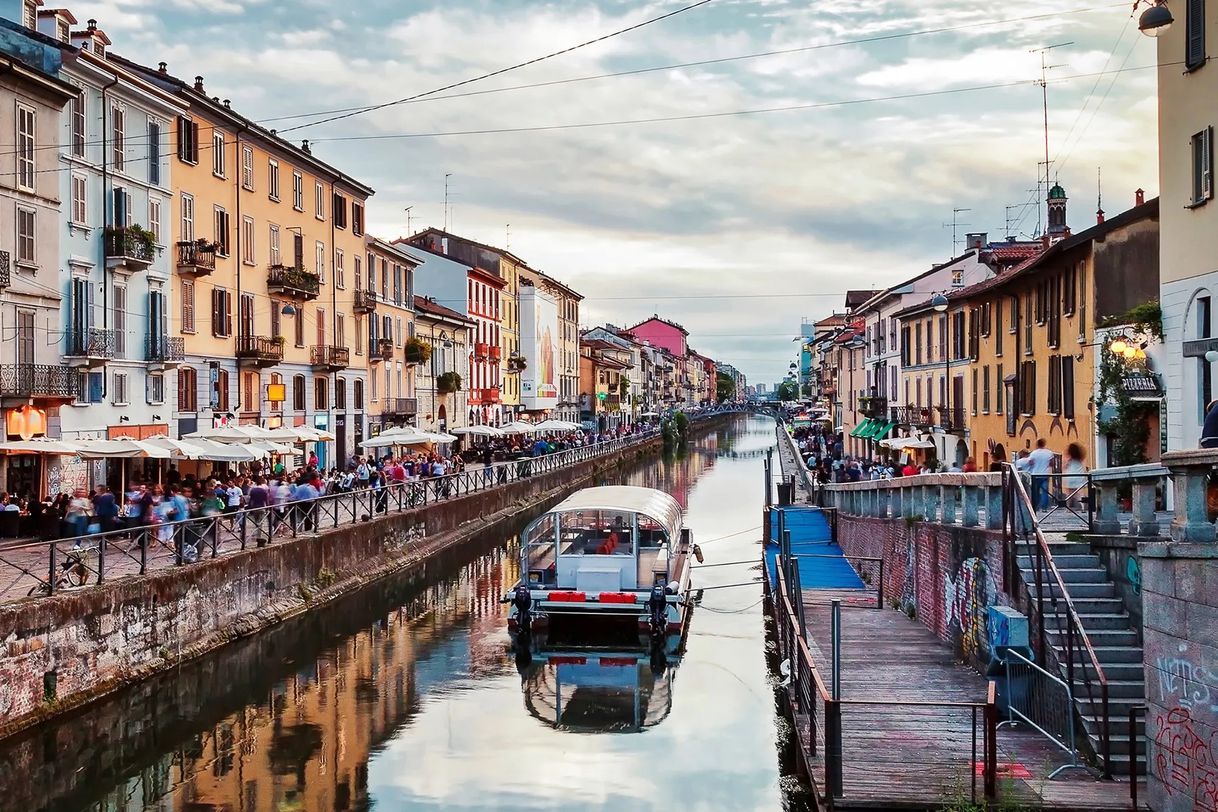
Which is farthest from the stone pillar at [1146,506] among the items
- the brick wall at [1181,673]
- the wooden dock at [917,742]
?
the wooden dock at [917,742]

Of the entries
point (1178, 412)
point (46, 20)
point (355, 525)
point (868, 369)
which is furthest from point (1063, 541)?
point (868, 369)

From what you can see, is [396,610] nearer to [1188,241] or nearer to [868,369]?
[1188,241]

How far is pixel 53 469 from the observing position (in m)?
25.9

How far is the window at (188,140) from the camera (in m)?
33.0

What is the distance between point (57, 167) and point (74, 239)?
180 cm

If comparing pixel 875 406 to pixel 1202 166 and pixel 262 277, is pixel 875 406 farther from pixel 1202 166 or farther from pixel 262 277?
pixel 1202 166

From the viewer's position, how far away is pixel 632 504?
78.3 feet

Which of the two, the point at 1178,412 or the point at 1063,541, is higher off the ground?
the point at 1178,412

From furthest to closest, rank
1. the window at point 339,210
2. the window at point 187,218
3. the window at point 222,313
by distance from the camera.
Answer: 1. the window at point 339,210
2. the window at point 222,313
3. the window at point 187,218

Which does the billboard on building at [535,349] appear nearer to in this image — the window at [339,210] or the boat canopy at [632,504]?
the window at [339,210]

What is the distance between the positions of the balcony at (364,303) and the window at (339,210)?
114 inches

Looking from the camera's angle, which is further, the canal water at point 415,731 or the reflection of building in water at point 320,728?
the canal water at point 415,731

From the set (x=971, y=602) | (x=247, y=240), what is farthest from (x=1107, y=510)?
(x=247, y=240)

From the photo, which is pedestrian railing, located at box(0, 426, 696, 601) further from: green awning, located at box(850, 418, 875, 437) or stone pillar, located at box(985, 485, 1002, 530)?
green awning, located at box(850, 418, 875, 437)
